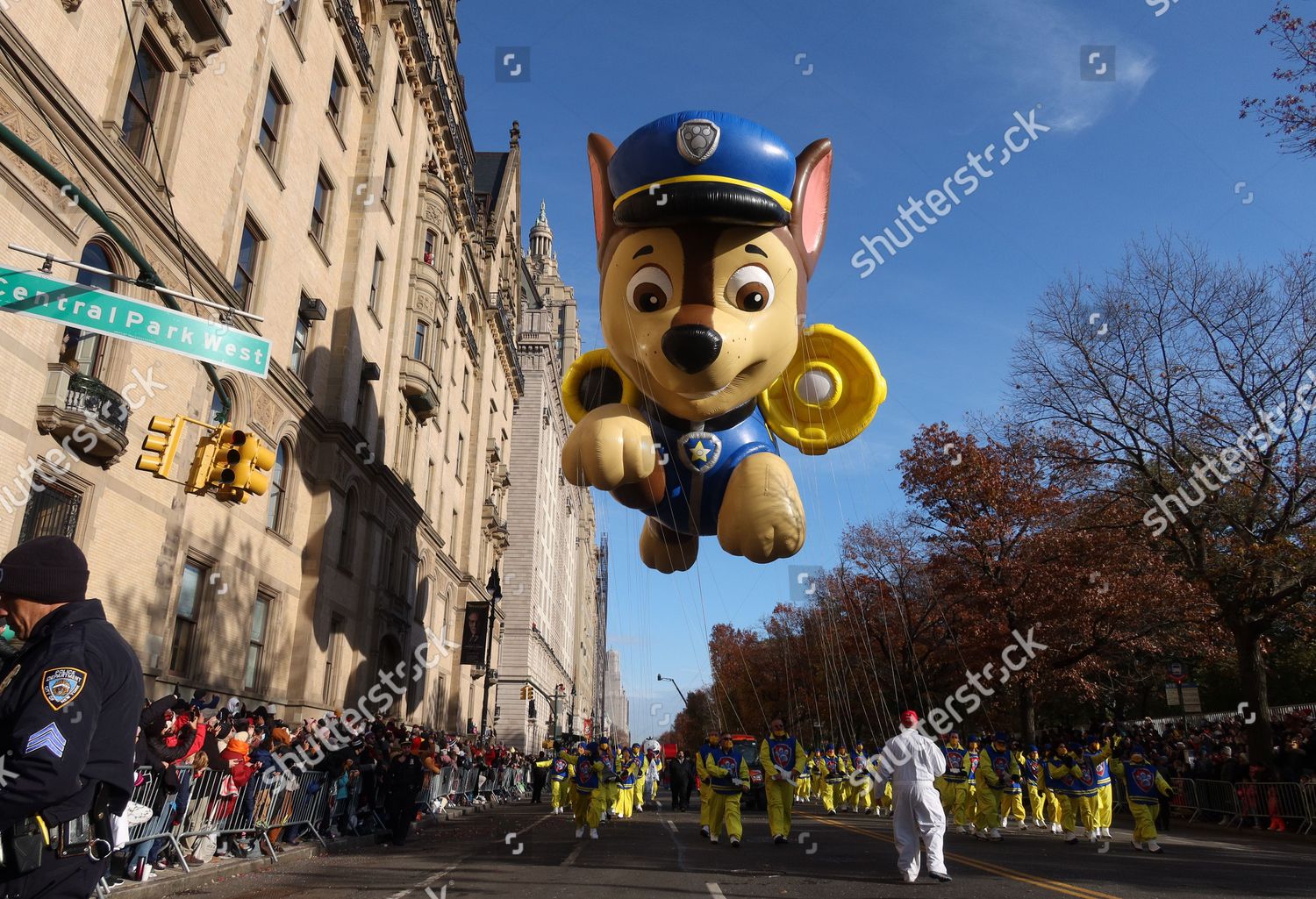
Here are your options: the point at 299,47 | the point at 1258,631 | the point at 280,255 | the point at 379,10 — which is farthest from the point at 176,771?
the point at 379,10

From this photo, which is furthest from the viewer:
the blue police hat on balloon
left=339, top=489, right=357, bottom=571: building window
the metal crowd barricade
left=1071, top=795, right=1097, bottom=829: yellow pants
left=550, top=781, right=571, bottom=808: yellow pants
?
left=339, top=489, right=357, bottom=571: building window

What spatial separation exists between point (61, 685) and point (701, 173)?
7.43 meters

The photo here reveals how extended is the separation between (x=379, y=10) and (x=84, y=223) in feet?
57.7

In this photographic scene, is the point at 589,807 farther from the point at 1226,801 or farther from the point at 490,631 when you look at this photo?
the point at 490,631

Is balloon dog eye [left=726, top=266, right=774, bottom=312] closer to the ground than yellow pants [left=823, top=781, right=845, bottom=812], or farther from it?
farther from it

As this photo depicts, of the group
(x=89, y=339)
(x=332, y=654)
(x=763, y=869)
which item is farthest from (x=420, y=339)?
(x=763, y=869)

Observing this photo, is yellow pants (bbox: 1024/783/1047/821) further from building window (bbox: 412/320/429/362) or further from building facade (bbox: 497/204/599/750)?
building facade (bbox: 497/204/599/750)

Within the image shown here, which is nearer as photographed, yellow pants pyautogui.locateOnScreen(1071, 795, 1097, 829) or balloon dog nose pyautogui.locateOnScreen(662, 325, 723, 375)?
balloon dog nose pyautogui.locateOnScreen(662, 325, 723, 375)

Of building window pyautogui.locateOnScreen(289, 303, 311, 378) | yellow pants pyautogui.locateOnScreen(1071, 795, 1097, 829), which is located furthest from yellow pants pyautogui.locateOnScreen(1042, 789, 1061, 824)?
building window pyautogui.locateOnScreen(289, 303, 311, 378)

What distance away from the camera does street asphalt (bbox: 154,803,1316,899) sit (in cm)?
864

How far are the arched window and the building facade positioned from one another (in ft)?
93.9

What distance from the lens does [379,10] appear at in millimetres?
26938

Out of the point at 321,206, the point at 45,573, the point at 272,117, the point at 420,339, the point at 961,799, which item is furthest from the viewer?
the point at 420,339

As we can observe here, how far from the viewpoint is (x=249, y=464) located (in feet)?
33.0
